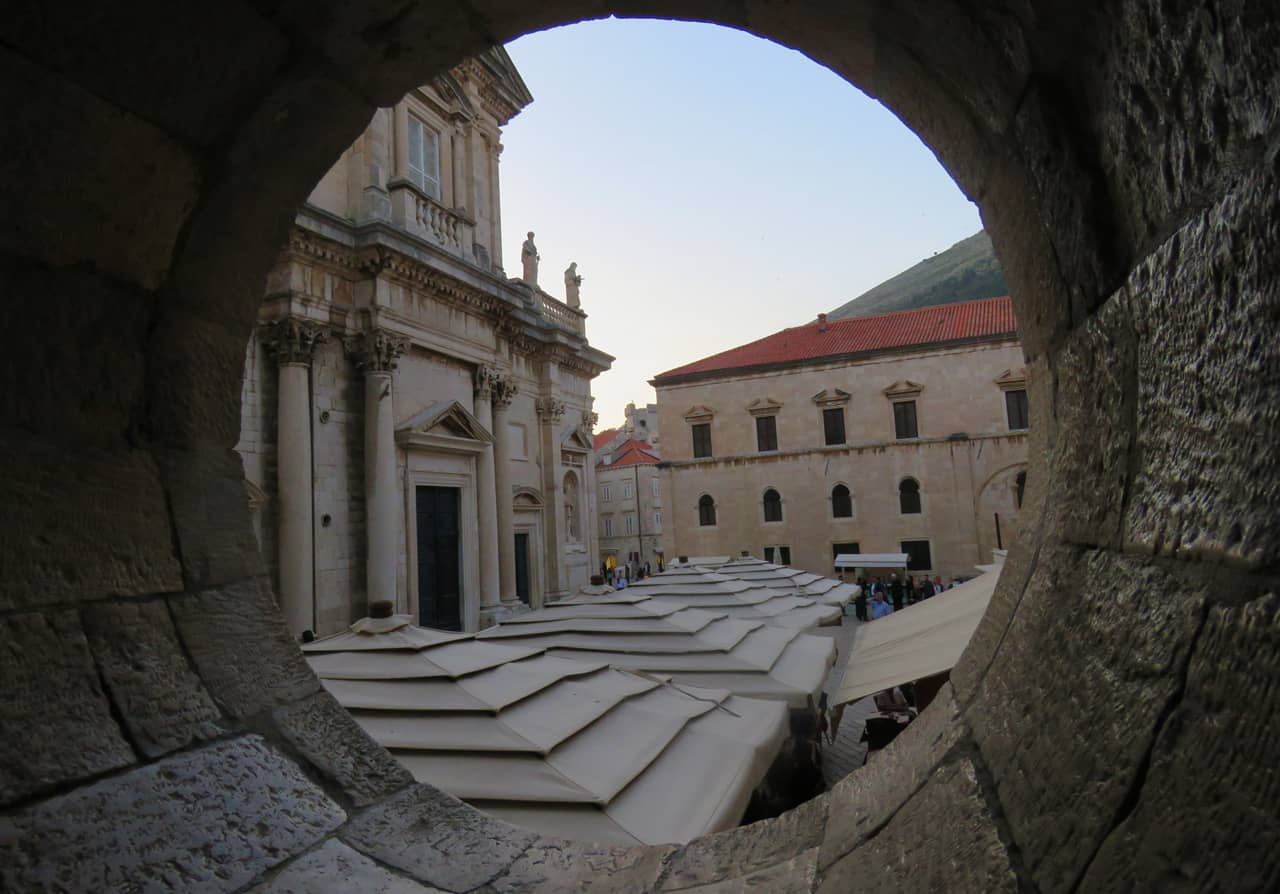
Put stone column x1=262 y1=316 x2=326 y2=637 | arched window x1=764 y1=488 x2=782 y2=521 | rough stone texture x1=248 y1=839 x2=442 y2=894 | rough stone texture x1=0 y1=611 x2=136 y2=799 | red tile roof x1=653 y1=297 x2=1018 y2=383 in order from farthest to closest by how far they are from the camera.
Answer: arched window x1=764 y1=488 x2=782 y2=521 < red tile roof x1=653 y1=297 x2=1018 y2=383 < stone column x1=262 y1=316 x2=326 y2=637 < rough stone texture x1=248 y1=839 x2=442 y2=894 < rough stone texture x1=0 y1=611 x2=136 y2=799

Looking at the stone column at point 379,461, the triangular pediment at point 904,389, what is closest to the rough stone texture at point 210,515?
the stone column at point 379,461

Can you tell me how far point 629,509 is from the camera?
48.4 m

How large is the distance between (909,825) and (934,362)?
28.8m

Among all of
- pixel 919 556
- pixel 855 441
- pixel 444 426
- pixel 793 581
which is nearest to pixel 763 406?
pixel 855 441

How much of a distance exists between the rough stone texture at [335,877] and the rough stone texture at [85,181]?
65.8 inches

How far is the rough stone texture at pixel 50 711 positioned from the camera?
5.26 ft

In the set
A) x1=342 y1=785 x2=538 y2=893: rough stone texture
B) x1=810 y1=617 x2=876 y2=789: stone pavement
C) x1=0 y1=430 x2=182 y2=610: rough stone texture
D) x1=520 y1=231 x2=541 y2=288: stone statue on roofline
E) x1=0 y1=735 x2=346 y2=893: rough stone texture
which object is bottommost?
x1=810 y1=617 x2=876 y2=789: stone pavement

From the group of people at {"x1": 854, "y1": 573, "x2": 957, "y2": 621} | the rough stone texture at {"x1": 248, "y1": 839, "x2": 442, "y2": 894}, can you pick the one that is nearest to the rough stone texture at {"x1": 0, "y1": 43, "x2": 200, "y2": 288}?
the rough stone texture at {"x1": 248, "y1": 839, "x2": 442, "y2": 894}

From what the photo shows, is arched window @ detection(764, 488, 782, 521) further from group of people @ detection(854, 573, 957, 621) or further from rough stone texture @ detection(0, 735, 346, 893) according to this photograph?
rough stone texture @ detection(0, 735, 346, 893)

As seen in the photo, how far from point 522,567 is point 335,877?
13.7 meters

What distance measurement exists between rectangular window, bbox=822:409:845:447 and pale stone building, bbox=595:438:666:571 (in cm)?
1930

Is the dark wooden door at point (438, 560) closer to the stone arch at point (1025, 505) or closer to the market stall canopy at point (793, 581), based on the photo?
the market stall canopy at point (793, 581)

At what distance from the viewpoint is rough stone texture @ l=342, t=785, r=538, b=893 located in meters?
1.85

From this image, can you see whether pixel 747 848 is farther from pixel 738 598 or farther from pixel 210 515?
pixel 738 598
